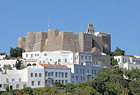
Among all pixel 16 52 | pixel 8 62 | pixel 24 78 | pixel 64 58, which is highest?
pixel 16 52

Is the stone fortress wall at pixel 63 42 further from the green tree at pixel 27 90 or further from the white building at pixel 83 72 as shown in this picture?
the green tree at pixel 27 90

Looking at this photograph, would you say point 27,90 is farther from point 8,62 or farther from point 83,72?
point 8,62

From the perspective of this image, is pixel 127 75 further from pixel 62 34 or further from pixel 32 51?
pixel 32 51

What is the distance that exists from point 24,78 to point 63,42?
1012 inches

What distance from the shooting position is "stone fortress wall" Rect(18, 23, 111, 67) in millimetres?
99375

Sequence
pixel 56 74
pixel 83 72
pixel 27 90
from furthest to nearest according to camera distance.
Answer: pixel 83 72, pixel 56 74, pixel 27 90

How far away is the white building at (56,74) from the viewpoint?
249 feet

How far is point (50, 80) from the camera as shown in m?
76.1

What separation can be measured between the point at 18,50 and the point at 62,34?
40.3ft

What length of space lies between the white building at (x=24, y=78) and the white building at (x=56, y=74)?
4.11 feet

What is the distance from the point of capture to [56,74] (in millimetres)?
77125

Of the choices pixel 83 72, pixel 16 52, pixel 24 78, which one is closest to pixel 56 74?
pixel 24 78

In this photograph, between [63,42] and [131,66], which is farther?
[63,42]

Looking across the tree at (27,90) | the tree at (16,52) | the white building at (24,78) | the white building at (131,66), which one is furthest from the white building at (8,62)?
the white building at (131,66)
